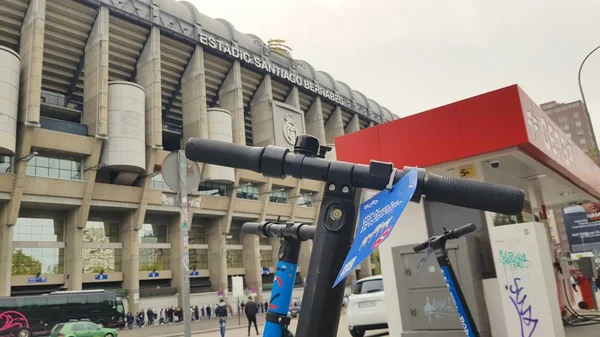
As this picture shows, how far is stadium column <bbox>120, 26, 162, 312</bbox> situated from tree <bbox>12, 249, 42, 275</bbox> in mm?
6352

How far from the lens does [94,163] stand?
35344mm

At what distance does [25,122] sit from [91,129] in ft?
17.3

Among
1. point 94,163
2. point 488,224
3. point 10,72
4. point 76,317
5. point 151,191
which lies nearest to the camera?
point 488,224

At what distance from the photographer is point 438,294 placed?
27.0ft

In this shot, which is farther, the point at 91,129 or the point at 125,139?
the point at 125,139

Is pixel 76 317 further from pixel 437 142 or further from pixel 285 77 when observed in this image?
pixel 285 77

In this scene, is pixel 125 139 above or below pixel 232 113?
below

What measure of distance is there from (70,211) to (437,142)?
35.4 metres

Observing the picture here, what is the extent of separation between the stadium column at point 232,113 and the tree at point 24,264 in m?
15.4

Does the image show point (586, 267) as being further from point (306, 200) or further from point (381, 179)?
point (306, 200)

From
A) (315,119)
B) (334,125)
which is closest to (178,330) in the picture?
(315,119)

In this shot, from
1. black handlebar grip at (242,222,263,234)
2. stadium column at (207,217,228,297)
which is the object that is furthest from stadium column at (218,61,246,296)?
black handlebar grip at (242,222,263,234)

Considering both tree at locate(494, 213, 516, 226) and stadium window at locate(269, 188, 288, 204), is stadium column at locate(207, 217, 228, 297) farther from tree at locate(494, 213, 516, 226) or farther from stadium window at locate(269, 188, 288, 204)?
tree at locate(494, 213, 516, 226)

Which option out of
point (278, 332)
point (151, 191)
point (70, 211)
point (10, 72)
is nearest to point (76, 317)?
point (70, 211)
